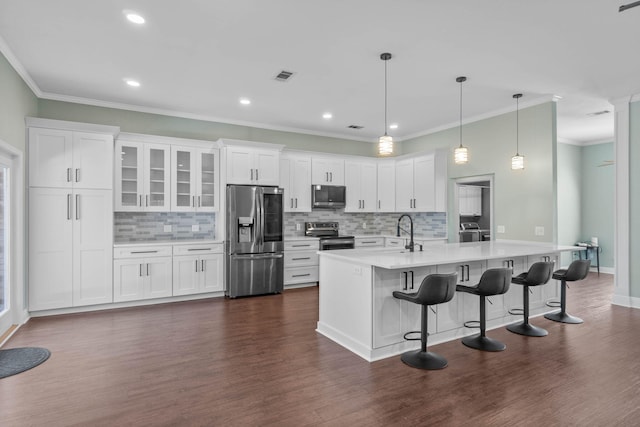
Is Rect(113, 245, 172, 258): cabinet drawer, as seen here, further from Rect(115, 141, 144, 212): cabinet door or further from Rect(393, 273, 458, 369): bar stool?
Rect(393, 273, 458, 369): bar stool

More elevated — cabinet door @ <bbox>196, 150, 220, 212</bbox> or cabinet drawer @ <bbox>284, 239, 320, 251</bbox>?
cabinet door @ <bbox>196, 150, 220, 212</bbox>

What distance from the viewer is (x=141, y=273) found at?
525 cm

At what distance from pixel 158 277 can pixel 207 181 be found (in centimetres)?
172

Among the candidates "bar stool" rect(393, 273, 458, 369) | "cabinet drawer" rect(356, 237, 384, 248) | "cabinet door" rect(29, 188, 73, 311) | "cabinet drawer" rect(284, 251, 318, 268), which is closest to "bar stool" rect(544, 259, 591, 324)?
"bar stool" rect(393, 273, 458, 369)

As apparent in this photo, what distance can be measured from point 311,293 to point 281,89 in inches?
131

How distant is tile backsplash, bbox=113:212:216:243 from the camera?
5.65m

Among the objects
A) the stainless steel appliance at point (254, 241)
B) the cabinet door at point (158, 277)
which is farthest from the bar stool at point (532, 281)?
the cabinet door at point (158, 277)

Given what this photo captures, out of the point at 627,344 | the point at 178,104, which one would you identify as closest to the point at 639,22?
the point at 627,344

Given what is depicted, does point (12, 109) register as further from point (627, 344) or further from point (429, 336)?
point (627, 344)

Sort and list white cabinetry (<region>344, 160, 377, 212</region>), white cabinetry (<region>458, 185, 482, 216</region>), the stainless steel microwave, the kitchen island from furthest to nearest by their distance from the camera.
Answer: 1. white cabinetry (<region>344, 160, 377, 212</region>)
2. the stainless steel microwave
3. white cabinetry (<region>458, 185, 482, 216</region>)
4. the kitchen island

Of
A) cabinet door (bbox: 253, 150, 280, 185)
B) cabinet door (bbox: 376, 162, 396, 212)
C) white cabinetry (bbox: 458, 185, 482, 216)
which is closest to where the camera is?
cabinet door (bbox: 253, 150, 280, 185)

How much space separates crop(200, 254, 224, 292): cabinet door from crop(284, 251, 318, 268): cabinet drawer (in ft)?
3.82

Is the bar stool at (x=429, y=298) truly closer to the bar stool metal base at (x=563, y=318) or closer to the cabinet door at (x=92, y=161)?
the bar stool metal base at (x=563, y=318)

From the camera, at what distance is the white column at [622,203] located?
16.8 feet
